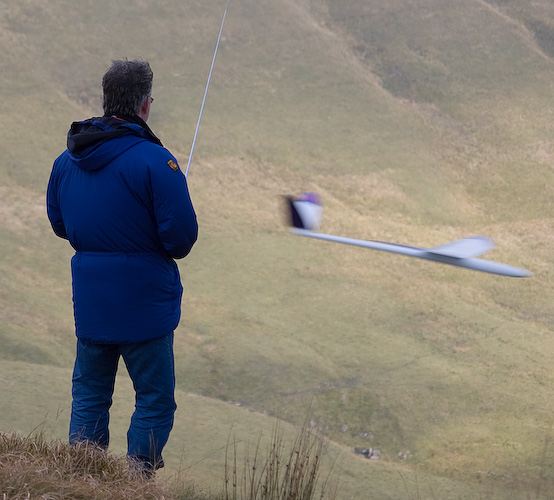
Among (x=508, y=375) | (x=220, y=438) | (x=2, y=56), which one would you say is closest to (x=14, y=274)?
(x=220, y=438)

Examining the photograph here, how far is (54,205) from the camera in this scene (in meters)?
2.19

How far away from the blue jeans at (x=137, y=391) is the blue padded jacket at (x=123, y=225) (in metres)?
0.06

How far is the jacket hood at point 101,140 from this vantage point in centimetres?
198

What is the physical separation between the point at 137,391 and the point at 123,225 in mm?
461

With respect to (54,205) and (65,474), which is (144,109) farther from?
(65,474)

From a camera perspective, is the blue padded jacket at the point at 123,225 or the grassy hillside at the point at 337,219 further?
the grassy hillside at the point at 337,219

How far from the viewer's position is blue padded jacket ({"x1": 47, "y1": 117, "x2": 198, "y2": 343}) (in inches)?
77.9

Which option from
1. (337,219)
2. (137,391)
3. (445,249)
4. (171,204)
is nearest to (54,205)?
(171,204)

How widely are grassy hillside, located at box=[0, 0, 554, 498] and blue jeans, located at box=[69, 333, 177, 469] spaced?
909 millimetres

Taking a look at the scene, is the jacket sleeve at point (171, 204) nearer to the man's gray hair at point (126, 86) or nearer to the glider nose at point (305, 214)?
the man's gray hair at point (126, 86)

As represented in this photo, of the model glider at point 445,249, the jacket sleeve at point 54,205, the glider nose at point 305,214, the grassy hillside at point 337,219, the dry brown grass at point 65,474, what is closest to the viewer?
the dry brown grass at point 65,474

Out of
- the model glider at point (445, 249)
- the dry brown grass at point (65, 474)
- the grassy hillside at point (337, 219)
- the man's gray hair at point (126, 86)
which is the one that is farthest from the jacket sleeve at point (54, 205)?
the grassy hillside at point (337, 219)

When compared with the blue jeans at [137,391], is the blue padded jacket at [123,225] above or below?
above

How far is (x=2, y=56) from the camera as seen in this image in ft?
27.2
